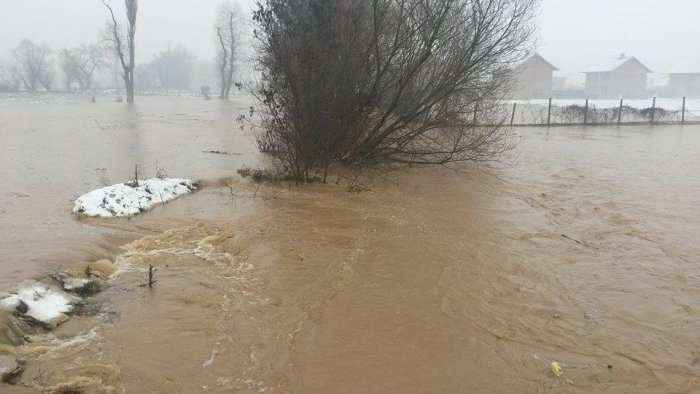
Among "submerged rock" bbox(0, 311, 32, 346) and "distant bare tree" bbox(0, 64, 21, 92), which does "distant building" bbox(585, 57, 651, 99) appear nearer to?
"distant bare tree" bbox(0, 64, 21, 92)

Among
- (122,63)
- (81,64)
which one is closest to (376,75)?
(122,63)

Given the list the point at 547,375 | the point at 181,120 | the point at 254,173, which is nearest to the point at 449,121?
the point at 254,173

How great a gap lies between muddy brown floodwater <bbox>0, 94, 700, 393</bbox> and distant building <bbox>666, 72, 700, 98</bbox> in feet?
250

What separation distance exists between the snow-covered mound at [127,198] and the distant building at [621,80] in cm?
7354

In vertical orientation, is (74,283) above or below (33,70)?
below

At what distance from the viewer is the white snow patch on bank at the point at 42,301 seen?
5.83 metres

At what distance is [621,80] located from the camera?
7538cm

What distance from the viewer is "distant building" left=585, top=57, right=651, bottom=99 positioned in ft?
246

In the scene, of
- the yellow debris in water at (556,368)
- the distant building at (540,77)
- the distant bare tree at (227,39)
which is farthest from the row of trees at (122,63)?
the yellow debris in water at (556,368)

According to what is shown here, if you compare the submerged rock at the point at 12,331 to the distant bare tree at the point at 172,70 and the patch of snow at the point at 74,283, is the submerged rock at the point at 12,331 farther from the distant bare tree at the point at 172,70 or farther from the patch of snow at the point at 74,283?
the distant bare tree at the point at 172,70

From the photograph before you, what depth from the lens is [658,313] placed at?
668 cm

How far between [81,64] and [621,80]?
259ft

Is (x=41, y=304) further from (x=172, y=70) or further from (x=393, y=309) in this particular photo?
(x=172, y=70)

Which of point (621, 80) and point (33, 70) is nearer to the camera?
point (33, 70)
